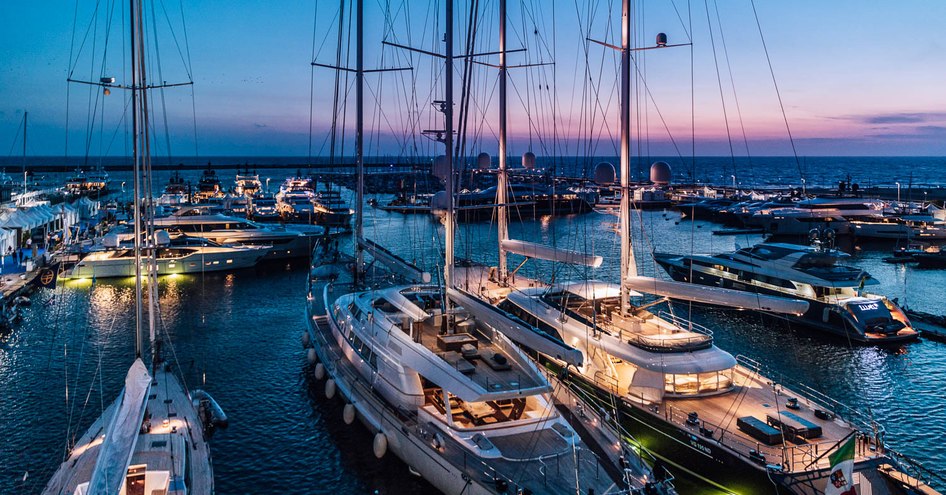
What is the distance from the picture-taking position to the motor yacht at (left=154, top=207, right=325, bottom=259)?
5528cm

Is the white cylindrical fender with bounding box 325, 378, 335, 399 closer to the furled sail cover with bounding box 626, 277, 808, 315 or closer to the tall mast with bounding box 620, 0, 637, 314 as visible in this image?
the tall mast with bounding box 620, 0, 637, 314

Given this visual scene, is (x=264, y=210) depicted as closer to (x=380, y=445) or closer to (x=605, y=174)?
(x=605, y=174)

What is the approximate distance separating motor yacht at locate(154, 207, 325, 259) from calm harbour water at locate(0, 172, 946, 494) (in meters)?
7.75

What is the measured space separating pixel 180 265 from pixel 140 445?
37437 mm

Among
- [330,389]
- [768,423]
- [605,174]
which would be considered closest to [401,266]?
[330,389]

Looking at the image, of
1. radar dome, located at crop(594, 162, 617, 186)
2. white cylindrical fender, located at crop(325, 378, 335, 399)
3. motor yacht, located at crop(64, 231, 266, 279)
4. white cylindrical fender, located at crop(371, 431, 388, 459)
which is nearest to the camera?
white cylindrical fender, located at crop(371, 431, 388, 459)

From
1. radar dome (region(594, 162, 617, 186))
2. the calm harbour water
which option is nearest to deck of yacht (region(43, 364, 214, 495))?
the calm harbour water

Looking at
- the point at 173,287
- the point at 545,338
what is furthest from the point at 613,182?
the point at 173,287

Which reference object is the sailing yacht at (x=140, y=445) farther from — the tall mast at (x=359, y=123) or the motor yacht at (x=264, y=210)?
the motor yacht at (x=264, y=210)

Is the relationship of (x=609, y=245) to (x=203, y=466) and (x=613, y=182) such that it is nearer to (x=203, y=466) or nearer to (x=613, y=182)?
(x=613, y=182)

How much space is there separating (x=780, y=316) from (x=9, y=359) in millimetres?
37289

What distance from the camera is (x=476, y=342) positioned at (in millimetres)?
20609

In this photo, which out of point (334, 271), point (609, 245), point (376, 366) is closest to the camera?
point (376, 366)

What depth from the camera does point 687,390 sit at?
2034 cm
